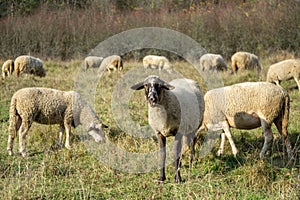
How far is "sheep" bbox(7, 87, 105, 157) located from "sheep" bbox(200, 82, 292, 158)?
1.96 metres

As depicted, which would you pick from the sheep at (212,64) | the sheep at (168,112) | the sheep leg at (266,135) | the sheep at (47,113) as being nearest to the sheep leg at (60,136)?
the sheep at (47,113)

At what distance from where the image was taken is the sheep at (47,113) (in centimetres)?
613

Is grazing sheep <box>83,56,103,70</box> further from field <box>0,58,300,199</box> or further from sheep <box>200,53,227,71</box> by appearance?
field <box>0,58,300,199</box>

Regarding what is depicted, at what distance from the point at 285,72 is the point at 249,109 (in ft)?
19.3

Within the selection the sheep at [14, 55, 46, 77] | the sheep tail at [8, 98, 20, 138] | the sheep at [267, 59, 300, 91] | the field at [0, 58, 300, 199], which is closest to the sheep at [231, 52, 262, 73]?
the sheep at [267, 59, 300, 91]

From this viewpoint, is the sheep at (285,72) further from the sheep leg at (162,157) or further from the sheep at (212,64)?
the sheep leg at (162,157)

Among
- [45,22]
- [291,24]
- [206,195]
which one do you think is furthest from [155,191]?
A: [45,22]

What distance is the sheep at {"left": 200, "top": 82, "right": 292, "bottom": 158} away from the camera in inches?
224

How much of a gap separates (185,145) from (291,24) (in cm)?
1691

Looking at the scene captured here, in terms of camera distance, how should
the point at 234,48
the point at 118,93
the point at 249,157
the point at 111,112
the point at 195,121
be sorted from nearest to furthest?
the point at 249,157 → the point at 195,121 → the point at 111,112 → the point at 118,93 → the point at 234,48

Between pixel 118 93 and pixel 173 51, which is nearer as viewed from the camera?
pixel 118 93

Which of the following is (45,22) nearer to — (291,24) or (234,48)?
(234,48)

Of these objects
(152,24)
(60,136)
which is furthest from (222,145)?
(152,24)

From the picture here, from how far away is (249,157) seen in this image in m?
5.18
